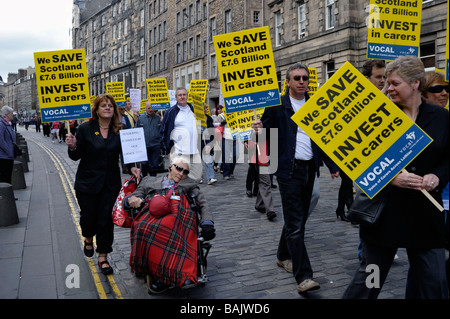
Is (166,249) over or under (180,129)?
under

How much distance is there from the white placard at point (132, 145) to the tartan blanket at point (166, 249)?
1.09 meters

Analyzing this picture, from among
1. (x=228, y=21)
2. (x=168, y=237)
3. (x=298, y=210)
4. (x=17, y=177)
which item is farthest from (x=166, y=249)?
(x=228, y=21)

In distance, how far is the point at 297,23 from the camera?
26.9m

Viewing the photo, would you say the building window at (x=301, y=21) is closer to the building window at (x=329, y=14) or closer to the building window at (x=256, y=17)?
the building window at (x=329, y=14)

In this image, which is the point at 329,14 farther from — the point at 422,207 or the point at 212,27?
the point at 422,207

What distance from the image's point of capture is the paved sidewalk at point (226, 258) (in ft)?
14.0

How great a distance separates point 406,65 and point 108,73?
2620 inches

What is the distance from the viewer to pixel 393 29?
7.23 m

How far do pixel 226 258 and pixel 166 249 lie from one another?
57.2 inches

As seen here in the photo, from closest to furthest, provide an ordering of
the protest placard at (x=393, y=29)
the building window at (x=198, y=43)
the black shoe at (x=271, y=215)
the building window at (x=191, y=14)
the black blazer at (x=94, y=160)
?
1. the black blazer at (x=94, y=160)
2. the protest placard at (x=393, y=29)
3. the black shoe at (x=271, y=215)
4. the building window at (x=198, y=43)
5. the building window at (x=191, y=14)

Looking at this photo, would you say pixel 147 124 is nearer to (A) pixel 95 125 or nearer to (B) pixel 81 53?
(B) pixel 81 53

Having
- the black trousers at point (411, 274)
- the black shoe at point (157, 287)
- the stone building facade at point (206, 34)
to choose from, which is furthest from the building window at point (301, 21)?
the black trousers at point (411, 274)

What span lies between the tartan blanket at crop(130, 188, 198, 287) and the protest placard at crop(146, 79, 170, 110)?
1091cm

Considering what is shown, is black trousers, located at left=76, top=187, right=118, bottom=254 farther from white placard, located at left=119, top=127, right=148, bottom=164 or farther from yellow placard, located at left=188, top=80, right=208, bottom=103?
yellow placard, located at left=188, top=80, right=208, bottom=103
